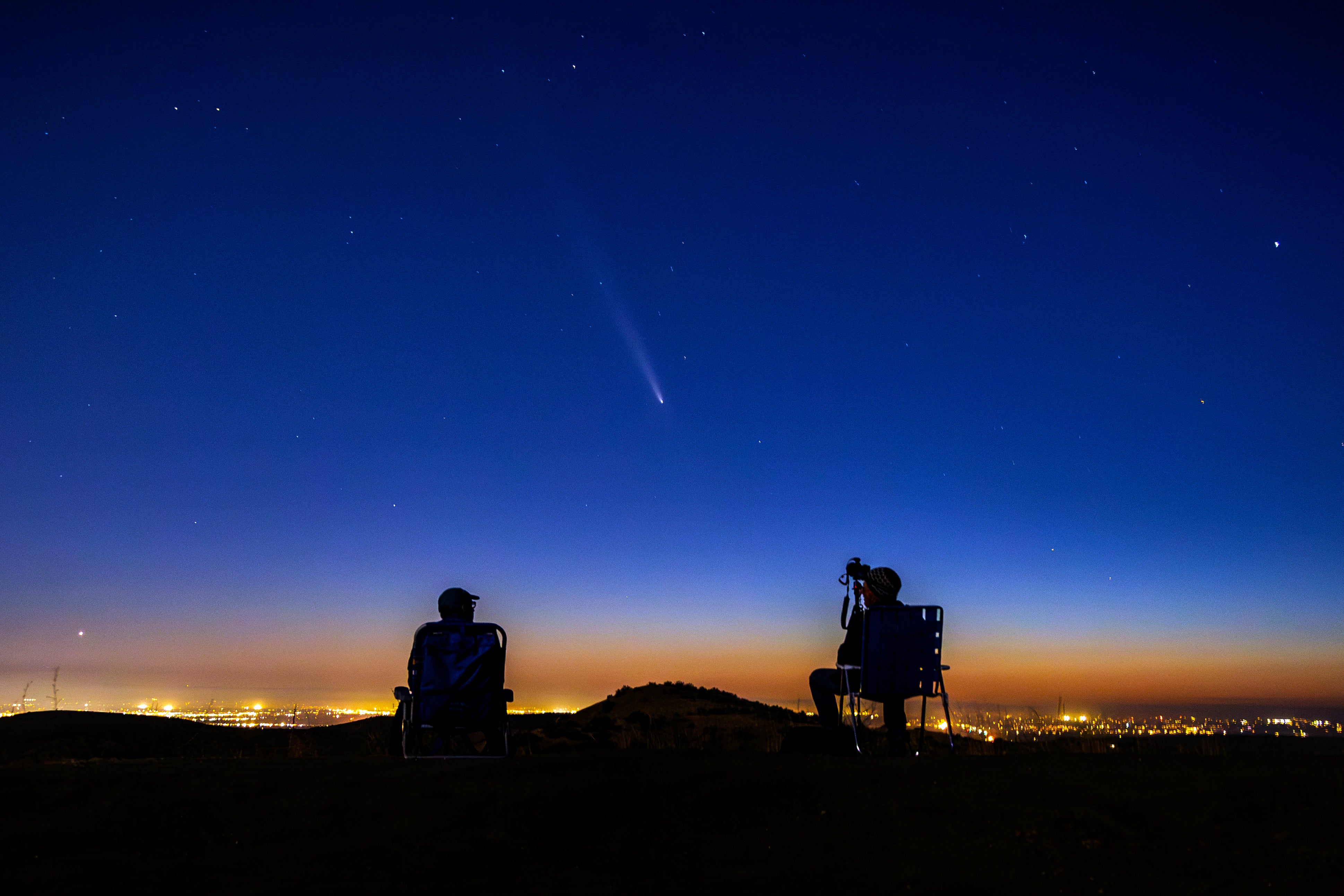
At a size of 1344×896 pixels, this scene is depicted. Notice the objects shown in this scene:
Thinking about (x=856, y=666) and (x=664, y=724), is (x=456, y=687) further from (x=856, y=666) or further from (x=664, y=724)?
(x=664, y=724)

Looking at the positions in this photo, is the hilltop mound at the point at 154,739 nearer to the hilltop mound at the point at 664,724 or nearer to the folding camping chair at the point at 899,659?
the hilltop mound at the point at 664,724

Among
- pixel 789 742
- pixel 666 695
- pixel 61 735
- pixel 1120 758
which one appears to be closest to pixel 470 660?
pixel 789 742

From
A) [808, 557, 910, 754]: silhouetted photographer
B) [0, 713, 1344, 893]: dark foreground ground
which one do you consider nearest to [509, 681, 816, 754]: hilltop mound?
[808, 557, 910, 754]: silhouetted photographer

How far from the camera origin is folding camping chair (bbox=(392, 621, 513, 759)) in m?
9.03

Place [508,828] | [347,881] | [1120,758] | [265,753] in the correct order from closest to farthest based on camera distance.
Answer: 1. [347,881]
2. [508,828]
3. [1120,758]
4. [265,753]

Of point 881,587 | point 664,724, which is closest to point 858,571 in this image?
point 881,587

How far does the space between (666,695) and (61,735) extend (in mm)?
13300

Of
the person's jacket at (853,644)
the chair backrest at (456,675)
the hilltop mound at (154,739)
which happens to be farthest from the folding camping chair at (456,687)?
the person's jacket at (853,644)

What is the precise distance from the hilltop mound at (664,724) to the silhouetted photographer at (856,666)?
72cm

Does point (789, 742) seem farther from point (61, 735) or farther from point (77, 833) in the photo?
point (61, 735)

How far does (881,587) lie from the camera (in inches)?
363

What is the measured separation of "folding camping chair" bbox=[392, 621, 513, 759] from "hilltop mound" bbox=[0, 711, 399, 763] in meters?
2.04

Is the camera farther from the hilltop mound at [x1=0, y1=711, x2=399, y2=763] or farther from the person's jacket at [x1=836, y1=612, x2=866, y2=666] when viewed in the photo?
the hilltop mound at [x1=0, y1=711, x2=399, y2=763]

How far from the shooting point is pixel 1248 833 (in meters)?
4.78
